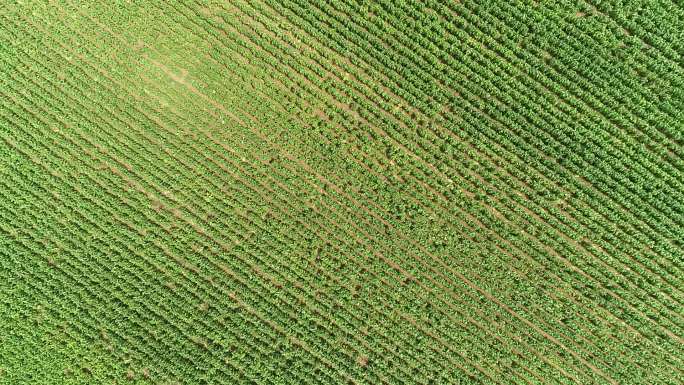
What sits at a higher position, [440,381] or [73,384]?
[440,381]

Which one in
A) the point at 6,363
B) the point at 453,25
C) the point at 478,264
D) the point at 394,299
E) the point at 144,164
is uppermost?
the point at 453,25

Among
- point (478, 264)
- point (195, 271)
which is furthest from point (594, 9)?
point (195, 271)

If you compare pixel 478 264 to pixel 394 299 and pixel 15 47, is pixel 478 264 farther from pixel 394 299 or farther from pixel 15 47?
pixel 15 47

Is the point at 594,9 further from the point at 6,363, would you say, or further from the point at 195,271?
the point at 6,363

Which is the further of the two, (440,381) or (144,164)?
(144,164)

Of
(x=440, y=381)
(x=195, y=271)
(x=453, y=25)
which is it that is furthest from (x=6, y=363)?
(x=453, y=25)

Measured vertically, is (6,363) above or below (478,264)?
below
